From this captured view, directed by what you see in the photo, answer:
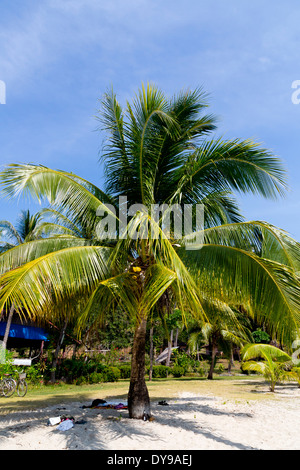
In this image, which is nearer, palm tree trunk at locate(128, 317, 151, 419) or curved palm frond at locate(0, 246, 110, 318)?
curved palm frond at locate(0, 246, 110, 318)

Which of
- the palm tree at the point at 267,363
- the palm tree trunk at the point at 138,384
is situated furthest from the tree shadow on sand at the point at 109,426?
the palm tree at the point at 267,363

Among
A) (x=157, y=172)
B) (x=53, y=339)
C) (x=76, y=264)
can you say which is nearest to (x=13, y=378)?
(x=53, y=339)

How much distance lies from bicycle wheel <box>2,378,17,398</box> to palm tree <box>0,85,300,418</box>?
7.11 meters

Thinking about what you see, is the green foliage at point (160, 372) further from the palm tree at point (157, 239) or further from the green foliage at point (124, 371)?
the palm tree at point (157, 239)

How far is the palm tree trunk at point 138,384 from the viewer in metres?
7.64

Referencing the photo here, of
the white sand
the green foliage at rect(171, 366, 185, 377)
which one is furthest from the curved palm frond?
the green foliage at rect(171, 366, 185, 377)

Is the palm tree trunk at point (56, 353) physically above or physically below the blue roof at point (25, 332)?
below

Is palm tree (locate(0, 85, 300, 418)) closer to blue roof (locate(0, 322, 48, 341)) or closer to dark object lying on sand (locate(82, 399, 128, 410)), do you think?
dark object lying on sand (locate(82, 399, 128, 410))

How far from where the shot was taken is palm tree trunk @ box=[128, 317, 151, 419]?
7.64 metres

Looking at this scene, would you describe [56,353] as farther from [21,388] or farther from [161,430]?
[161,430]

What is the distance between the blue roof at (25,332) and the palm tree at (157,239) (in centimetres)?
1139

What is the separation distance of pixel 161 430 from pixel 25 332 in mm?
13114

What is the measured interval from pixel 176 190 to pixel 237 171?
1347mm

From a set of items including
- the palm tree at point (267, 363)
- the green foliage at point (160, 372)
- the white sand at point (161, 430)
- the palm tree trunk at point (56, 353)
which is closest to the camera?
the white sand at point (161, 430)
